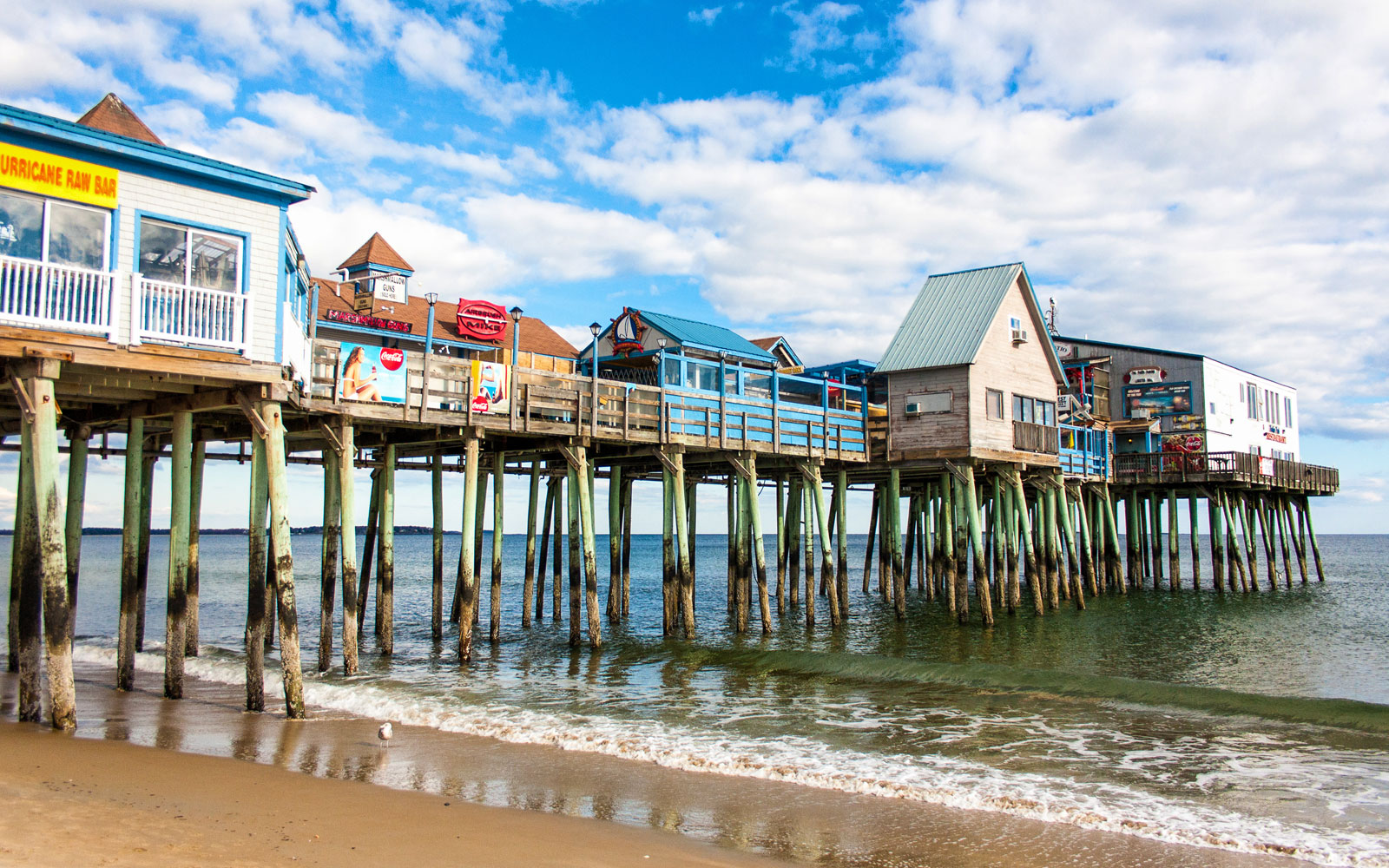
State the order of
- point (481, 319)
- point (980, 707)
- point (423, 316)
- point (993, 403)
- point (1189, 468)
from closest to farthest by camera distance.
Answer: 1. point (980, 707)
2. point (481, 319)
3. point (423, 316)
4. point (993, 403)
5. point (1189, 468)

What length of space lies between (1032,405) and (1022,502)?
3.18m

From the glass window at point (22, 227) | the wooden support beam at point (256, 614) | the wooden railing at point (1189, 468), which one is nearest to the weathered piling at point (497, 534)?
the wooden support beam at point (256, 614)

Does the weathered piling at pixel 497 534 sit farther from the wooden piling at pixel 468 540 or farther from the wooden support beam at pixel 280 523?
the wooden support beam at pixel 280 523

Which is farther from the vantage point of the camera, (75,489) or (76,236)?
(75,489)

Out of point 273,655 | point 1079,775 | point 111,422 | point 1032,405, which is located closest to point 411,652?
point 273,655

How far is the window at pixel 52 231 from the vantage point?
1123cm

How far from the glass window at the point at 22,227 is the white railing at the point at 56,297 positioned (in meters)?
0.30

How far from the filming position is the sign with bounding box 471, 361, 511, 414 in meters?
17.7

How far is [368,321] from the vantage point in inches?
808

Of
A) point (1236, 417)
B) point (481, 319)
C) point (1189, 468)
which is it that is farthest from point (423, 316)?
point (1236, 417)

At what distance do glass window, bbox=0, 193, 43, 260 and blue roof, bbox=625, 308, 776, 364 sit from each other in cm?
1434

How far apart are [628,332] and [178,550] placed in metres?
12.8

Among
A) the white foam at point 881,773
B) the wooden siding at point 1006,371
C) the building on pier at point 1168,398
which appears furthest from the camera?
the building on pier at point 1168,398

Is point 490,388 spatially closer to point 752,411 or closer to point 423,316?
point 423,316
